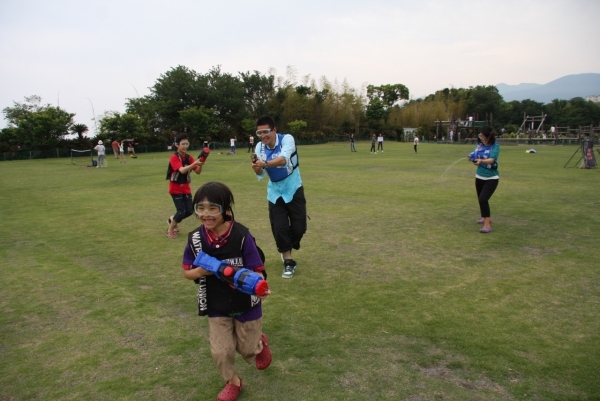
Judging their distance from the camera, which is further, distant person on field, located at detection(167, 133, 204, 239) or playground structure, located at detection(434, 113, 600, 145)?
playground structure, located at detection(434, 113, 600, 145)

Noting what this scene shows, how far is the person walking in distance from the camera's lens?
5703 millimetres

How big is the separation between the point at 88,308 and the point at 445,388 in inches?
154

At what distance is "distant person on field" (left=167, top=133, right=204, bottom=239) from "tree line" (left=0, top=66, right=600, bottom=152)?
130 ft

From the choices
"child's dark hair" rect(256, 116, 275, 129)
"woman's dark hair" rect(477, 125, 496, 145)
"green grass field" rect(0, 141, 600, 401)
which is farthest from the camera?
"woman's dark hair" rect(477, 125, 496, 145)

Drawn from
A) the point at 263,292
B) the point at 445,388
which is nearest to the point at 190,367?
the point at 263,292

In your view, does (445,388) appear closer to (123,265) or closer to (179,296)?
(179,296)

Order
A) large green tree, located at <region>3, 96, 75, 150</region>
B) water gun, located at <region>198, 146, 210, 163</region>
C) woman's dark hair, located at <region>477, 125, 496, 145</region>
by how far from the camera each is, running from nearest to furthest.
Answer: water gun, located at <region>198, 146, 210, 163</region>
woman's dark hair, located at <region>477, 125, 496, 145</region>
large green tree, located at <region>3, 96, 75, 150</region>

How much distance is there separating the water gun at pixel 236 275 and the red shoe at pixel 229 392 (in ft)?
2.63

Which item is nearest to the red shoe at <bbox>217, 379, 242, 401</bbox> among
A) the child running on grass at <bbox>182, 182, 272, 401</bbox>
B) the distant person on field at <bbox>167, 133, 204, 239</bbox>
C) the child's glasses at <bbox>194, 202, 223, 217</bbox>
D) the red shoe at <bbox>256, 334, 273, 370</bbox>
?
the child running on grass at <bbox>182, 182, 272, 401</bbox>

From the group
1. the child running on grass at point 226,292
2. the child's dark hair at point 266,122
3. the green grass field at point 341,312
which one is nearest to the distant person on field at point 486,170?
A: the green grass field at point 341,312

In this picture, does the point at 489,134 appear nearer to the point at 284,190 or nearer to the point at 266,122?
the point at 284,190

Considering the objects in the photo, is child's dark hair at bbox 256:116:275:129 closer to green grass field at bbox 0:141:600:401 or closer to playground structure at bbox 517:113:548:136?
green grass field at bbox 0:141:600:401

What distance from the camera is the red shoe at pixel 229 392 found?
3.14 metres

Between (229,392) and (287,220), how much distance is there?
9.99 ft
